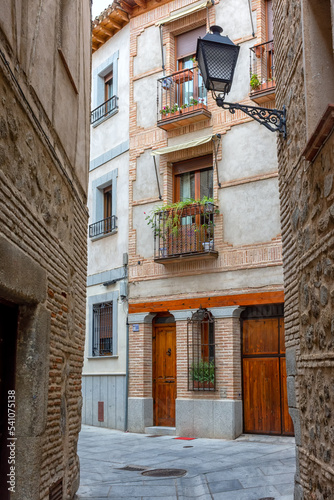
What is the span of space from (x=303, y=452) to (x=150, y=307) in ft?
28.3

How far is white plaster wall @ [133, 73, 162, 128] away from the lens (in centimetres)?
1490

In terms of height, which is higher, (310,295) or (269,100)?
(269,100)

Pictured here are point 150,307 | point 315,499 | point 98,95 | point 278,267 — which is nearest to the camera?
point 315,499

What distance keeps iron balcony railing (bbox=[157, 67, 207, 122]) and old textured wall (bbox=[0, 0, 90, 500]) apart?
22.6ft

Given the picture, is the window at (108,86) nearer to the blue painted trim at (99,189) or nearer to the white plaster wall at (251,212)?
the blue painted trim at (99,189)

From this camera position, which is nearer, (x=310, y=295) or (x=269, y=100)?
(x=310, y=295)

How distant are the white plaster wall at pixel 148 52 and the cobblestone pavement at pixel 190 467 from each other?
905 centimetres

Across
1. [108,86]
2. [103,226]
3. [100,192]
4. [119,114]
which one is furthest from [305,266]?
[108,86]

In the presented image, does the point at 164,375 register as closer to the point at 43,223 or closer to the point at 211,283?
the point at 211,283

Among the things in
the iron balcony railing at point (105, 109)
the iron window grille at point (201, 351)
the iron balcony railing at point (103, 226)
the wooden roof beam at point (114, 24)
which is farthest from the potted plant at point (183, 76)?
the iron window grille at point (201, 351)

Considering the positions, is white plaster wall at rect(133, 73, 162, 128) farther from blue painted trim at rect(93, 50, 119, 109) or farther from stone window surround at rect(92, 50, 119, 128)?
blue painted trim at rect(93, 50, 119, 109)

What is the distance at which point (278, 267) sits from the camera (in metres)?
12.0

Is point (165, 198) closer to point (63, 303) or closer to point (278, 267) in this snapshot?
point (278, 267)

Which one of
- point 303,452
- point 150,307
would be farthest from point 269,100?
point 303,452
